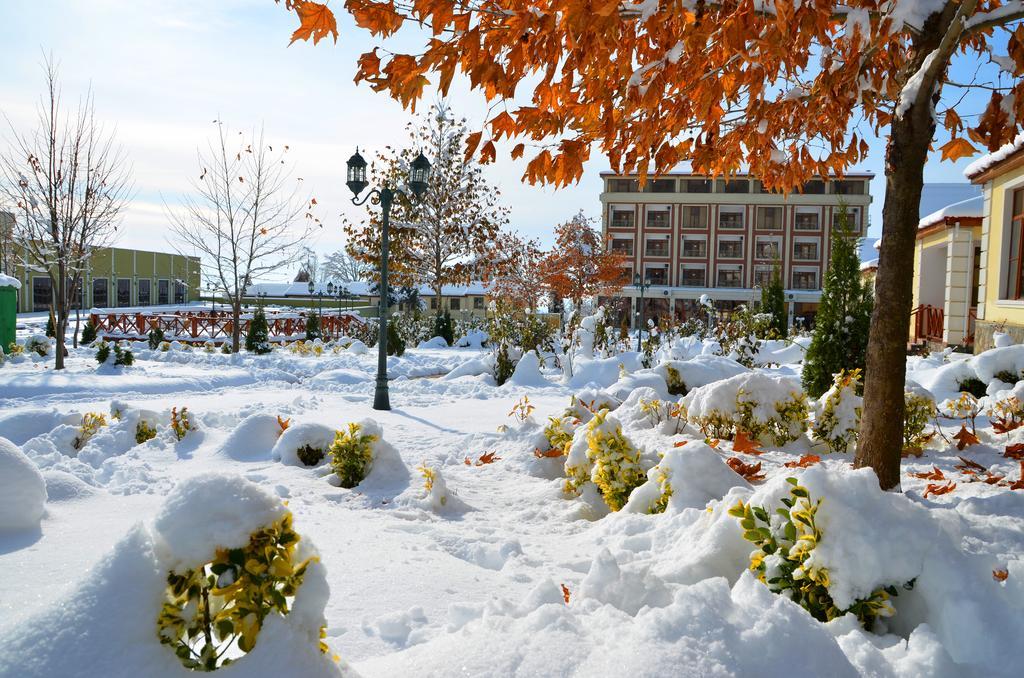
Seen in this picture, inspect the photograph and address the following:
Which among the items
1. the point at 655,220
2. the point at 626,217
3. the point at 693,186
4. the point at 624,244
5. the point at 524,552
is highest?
the point at 693,186

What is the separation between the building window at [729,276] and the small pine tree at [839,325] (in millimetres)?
46029

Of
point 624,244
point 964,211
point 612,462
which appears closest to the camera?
point 612,462

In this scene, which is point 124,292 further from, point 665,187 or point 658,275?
point 665,187

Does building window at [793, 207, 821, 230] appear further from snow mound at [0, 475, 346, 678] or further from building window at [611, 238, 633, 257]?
snow mound at [0, 475, 346, 678]

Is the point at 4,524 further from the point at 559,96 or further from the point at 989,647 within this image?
the point at 989,647

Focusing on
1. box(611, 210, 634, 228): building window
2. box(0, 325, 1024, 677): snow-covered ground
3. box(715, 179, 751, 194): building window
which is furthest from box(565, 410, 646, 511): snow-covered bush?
box(715, 179, 751, 194): building window

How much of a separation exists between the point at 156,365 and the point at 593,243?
92.4 feet

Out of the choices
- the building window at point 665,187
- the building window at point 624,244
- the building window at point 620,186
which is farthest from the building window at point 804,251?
the building window at point 620,186

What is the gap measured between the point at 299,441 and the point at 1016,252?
11906 mm

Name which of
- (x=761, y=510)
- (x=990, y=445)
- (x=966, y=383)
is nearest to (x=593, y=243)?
→ (x=966, y=383)

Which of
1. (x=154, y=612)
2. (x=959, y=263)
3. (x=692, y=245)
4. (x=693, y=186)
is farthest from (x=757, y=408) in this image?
(x=693, y=186)

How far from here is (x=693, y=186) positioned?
5169 cm

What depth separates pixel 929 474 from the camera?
455cm

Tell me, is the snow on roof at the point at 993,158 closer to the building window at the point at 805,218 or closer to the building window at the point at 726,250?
the building window at the point at 726,250
